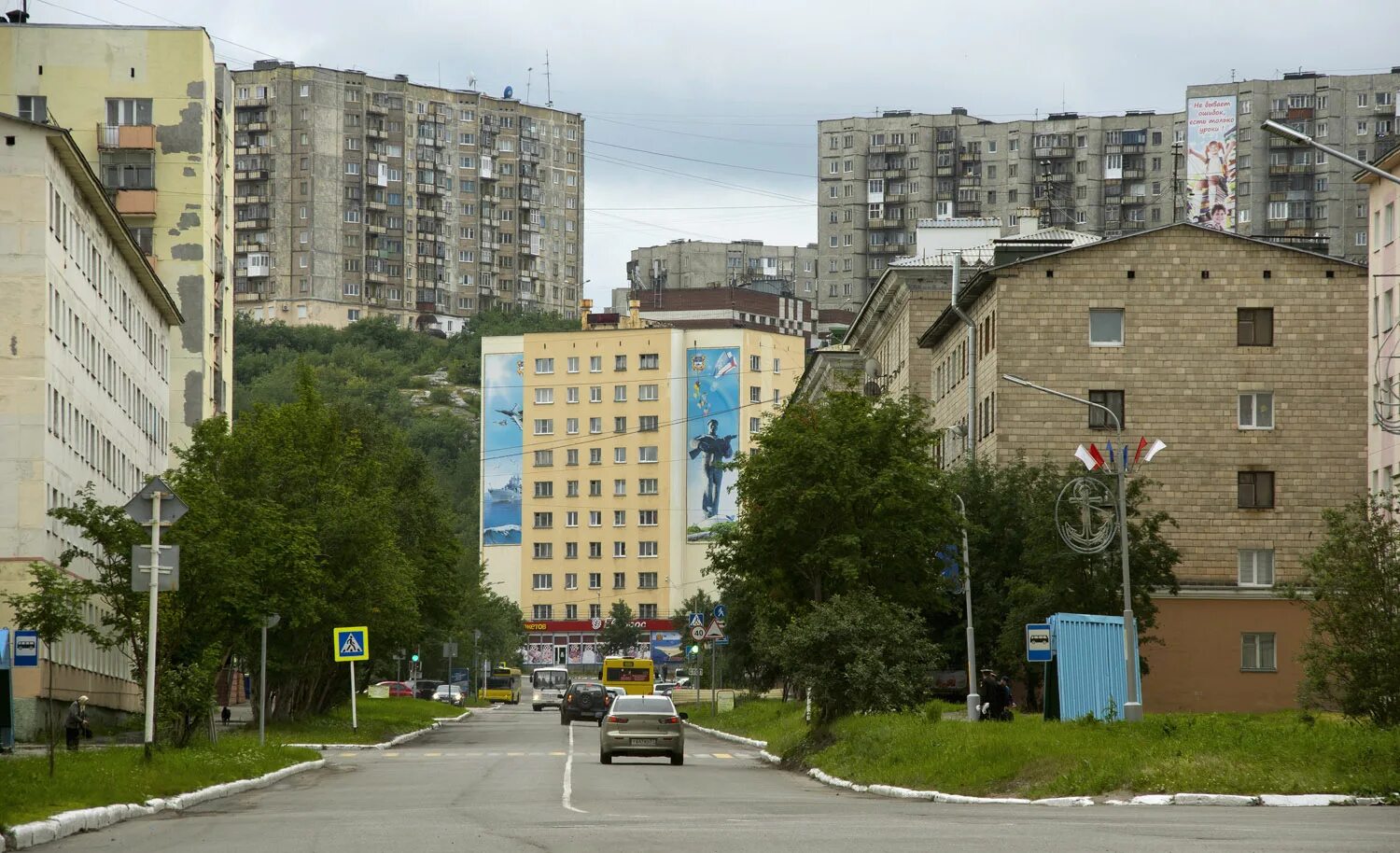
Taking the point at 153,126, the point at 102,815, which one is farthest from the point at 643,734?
the point at 153,126

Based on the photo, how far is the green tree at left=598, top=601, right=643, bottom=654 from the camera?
15425 cm

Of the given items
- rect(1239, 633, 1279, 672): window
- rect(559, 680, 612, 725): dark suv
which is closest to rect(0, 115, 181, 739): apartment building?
rect(559, 680, 612, 725): dark suv

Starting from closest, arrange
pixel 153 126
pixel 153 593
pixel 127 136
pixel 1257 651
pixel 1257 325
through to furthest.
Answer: pixel 153 593, pixel 1257 651, pixel 1257 325, pixel 127 136, pixel 153 126

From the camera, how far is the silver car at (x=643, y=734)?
39.0 m

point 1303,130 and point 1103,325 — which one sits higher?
point 1303,130

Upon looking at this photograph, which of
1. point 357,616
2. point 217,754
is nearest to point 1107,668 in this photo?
point 217,754

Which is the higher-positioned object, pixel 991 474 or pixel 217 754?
pixel 991 474

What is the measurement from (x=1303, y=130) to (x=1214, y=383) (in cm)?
12146

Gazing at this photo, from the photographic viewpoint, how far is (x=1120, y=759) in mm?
25078

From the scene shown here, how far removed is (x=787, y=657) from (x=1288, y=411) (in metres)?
33.1

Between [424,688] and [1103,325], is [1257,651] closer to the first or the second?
[1103,325]

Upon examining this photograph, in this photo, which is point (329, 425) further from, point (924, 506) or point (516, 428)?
point (516, 428)

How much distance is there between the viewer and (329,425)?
58531mm

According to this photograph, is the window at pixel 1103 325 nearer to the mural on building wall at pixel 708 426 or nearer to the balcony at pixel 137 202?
the balcony at pixel 137 202
